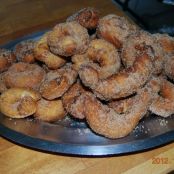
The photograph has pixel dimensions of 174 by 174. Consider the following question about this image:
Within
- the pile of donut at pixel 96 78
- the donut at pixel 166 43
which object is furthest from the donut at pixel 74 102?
the donut at pixel 166 43

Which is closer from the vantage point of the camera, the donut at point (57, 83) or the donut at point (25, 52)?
the donut at point (57, 83)

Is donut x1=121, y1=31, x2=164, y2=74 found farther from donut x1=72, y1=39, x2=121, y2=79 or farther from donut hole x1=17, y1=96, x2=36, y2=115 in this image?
donut hole x1=17, y1=96, x2=36, y2=115

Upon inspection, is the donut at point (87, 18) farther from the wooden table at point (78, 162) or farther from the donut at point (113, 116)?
the wooden table at point (78, 162)

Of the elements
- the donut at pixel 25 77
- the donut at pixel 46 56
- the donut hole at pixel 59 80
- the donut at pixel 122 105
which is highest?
the donut at pixel 46 56

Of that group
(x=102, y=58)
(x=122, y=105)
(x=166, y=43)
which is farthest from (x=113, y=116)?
(x=166, y=43)

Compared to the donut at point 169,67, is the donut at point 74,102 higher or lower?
lower
